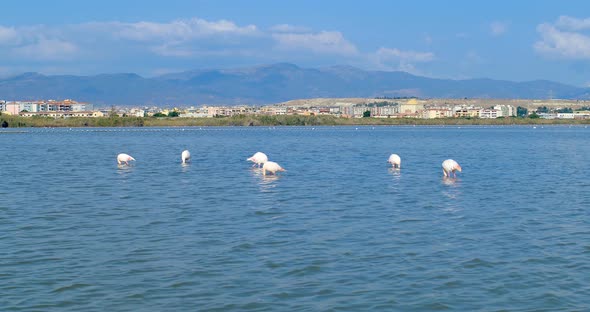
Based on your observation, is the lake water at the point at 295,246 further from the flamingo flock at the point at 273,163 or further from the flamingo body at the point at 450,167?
the flamingo flock at the point at 273,163

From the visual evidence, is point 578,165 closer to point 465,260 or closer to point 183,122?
point 465,260

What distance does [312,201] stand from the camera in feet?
63.5

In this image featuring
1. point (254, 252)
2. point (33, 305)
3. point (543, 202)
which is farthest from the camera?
point (543, 202)

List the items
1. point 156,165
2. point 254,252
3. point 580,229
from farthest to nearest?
point 156,165 → point 580,229 → point 254,252

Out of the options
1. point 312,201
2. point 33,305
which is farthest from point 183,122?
point 33,305

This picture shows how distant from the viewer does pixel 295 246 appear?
13.0 m

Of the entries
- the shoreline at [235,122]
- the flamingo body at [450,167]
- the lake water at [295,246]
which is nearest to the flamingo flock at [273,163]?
the flamingo body at [450,167]

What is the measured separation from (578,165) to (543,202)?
15.1 metres

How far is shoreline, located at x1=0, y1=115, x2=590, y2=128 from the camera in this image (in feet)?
412

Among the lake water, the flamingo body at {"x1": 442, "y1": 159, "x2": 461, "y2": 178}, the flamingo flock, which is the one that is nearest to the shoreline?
the flamingo flock

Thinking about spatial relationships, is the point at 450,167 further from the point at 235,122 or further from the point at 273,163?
the point at 235,122

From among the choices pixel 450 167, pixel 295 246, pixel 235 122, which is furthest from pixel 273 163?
pixel 235 122

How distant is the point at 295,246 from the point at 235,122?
129 m

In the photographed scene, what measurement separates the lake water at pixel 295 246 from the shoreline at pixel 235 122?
10441 centimetres
